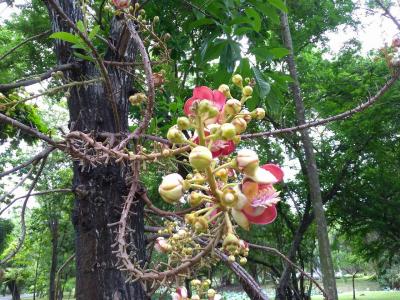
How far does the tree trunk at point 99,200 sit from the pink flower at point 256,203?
0.82 m

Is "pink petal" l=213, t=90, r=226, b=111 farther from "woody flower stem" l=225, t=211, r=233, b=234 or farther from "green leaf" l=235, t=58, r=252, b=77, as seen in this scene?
"green leaf" l=235, t=58, r=252, b=77

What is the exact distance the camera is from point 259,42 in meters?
2.59

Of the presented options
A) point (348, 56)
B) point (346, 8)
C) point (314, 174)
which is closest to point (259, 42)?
point (314, 174)

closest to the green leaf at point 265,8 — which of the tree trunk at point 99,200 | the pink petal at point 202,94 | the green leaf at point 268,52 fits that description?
the green leaf at point 268,52

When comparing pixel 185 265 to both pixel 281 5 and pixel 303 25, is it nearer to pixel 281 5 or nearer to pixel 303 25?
pixel 281 5

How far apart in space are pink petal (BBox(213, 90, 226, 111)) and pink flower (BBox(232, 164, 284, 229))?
6.7 inches

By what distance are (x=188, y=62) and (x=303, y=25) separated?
17.2ft

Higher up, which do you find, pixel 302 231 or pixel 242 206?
pixel 302 231

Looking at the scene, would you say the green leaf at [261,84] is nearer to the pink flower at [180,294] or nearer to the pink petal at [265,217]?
the pink flower at [180,294]

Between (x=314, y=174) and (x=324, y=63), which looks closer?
(x=314, y=174)

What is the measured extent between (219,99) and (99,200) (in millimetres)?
918

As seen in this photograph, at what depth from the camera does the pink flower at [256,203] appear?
0.66 metres

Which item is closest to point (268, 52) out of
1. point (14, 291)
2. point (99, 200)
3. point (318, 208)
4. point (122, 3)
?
point (122, 3)

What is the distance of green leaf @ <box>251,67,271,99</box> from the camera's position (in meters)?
1.86
